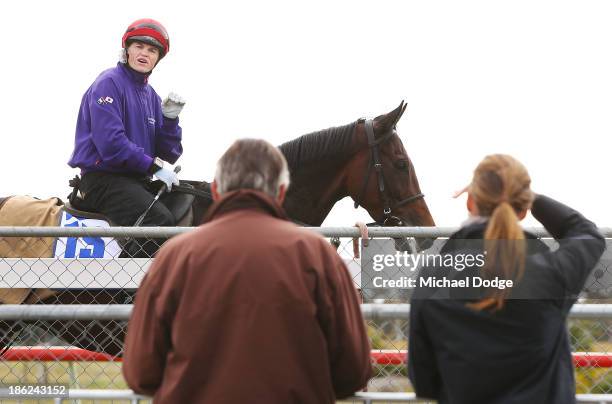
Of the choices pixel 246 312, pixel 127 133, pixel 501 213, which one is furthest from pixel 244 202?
pixel 127 133

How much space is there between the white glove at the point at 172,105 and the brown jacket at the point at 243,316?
3.52 metres

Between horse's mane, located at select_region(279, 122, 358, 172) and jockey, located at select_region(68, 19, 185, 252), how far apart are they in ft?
2.90

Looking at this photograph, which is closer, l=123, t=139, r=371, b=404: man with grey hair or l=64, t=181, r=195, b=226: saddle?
l=123, t=139, r=371, b=404: man with grey hair

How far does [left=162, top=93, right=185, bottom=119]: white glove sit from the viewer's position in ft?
19.1

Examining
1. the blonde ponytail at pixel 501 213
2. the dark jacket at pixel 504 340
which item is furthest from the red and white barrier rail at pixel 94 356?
the blonde ponytail at pixel 501 213

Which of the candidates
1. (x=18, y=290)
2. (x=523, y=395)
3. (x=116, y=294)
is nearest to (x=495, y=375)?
(x=523, y=395)

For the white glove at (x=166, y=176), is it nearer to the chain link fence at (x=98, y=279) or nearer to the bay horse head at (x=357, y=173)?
the chain link fence at (x=98, y=279)

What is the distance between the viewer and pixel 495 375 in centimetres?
240

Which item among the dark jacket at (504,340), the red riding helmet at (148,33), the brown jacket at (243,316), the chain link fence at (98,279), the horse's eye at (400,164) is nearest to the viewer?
the brown jacket at (243,316)

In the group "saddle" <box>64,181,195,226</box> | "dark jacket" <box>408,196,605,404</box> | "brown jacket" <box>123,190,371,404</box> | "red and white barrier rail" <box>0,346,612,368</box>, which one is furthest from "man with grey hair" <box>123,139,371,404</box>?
"saddle" <box>64,181,195,226</box>

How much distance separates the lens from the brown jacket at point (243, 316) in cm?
230

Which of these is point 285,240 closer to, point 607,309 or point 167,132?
point 607,309

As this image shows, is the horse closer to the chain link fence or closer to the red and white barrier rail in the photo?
the chain link fence

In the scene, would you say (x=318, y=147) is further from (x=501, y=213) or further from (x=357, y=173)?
(x=501, y=213)
